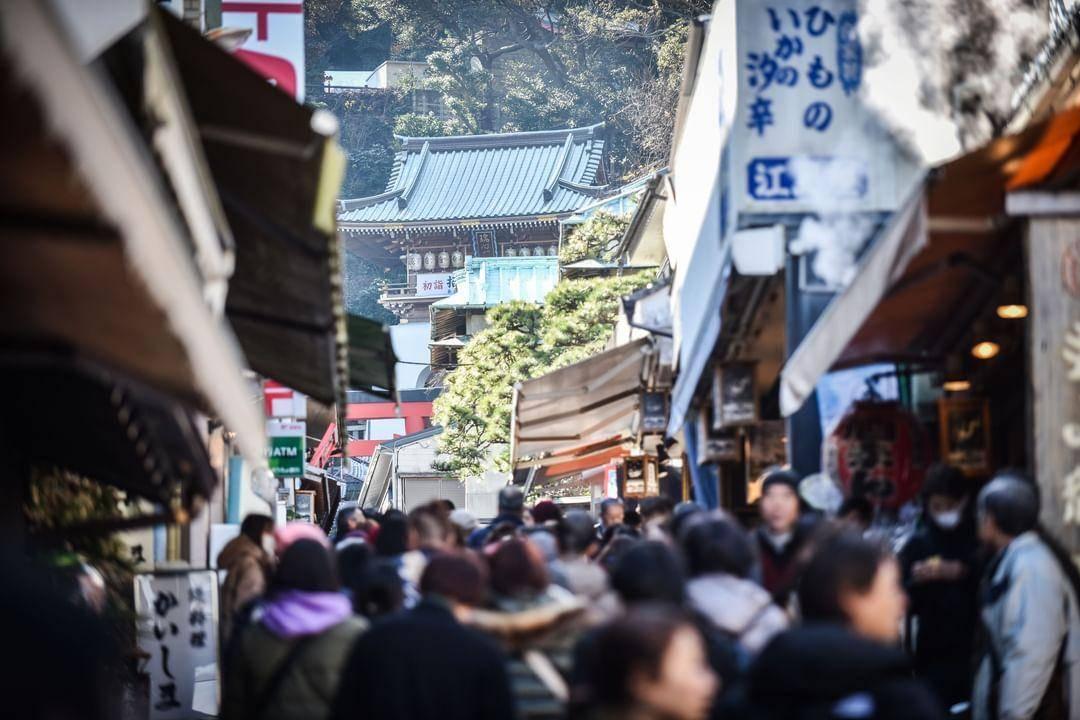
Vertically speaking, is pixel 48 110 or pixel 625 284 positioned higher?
pixel 625 284

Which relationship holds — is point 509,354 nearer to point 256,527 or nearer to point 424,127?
point 256,527

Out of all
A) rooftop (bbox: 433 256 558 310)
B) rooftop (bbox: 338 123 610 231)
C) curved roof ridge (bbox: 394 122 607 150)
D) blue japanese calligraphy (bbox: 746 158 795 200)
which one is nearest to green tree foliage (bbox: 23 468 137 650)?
blue japanese calligraphy (bbox: 746 158 795 200)

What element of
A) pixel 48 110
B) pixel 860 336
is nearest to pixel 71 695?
pixel 48 110

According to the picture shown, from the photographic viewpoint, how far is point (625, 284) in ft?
107

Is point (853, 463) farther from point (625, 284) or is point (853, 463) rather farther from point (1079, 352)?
point (625, 284)

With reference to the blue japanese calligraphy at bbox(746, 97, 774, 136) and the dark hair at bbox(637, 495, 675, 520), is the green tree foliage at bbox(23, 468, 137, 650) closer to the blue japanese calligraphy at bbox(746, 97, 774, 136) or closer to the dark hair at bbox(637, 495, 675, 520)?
→ the dark hair at bbox(637, 495, 675, 520)

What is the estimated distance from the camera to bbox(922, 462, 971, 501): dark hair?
8477 millimetres

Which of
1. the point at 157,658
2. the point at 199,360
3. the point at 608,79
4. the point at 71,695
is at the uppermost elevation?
the point at 608,79

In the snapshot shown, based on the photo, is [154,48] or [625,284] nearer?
[154,48]

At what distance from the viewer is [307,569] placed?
625cm

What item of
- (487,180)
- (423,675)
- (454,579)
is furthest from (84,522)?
(487,180)

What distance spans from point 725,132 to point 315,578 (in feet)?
26.2

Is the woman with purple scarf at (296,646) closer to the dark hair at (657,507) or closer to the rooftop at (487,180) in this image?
the dark hair at (657,507)

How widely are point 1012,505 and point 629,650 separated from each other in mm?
3728
